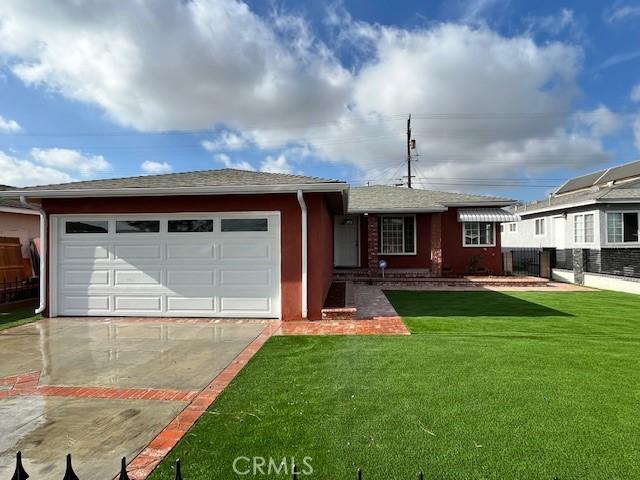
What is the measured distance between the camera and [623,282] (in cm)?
1497

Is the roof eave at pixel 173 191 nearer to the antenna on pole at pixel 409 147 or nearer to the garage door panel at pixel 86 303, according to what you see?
the garage door panel at pixel 86 303

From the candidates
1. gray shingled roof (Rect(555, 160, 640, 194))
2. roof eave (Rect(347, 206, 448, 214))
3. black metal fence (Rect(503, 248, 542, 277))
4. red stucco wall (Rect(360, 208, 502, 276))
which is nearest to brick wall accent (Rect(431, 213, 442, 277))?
red stucco wall (Rect(360, 208, 502, 276))

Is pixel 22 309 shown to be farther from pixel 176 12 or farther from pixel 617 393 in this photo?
pixel 617 393

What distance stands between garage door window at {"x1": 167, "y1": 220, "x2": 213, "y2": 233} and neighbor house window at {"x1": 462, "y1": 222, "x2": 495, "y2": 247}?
46.2 feet

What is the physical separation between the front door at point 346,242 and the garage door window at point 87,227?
1157cm

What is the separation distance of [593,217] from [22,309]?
2439cm

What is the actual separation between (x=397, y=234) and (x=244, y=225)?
37.1ft

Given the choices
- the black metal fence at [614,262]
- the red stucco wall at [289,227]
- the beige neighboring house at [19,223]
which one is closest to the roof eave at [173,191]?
the red stucco wall at [289,227]

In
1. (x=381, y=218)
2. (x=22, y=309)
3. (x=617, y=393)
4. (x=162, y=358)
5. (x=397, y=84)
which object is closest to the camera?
Result: (x=617, y=393)

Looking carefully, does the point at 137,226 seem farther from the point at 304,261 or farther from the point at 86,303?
the point at 304,261

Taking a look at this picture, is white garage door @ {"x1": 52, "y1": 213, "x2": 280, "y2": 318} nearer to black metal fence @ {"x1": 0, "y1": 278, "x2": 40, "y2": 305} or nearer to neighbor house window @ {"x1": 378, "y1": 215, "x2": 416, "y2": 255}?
black metal fence @ {"x1": 0, "y1": 278, "x2": 40, "y2": 305}

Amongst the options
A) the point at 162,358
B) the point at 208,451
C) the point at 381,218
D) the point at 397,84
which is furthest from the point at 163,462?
the point at 397,84

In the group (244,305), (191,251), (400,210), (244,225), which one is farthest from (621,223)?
(191,251)

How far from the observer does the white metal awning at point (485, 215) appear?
1788 cm
